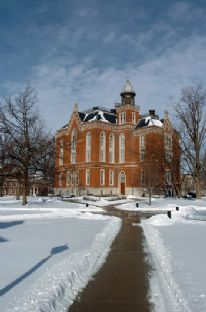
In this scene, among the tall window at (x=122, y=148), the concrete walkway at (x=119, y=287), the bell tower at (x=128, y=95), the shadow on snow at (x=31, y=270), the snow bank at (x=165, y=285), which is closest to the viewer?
the snow bank at (x=165, y=285)

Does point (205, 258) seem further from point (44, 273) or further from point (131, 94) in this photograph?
point (131, 94)

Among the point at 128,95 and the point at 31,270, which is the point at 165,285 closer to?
the point at 31,270

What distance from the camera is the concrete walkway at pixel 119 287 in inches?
250

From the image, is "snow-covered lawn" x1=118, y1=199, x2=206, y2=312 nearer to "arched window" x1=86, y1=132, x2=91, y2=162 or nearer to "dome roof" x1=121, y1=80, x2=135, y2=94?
"arched window" x1=86, y1=132, x2=91, y2=162

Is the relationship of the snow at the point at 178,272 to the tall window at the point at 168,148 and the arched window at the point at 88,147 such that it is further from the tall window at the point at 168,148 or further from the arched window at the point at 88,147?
the arched window at the point at 88,147

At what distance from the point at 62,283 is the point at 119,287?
134 cm

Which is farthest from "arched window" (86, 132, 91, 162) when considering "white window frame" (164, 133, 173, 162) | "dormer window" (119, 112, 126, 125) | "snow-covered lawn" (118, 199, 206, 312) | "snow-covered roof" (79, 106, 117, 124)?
"snow-covered lawn" (118, 199, 206, 312)

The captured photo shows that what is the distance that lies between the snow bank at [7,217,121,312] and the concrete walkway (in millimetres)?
220

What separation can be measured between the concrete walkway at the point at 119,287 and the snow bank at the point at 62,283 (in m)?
0.22

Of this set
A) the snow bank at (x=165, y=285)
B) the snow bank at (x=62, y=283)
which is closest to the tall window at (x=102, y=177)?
the snow bank at (x=165, y=285)

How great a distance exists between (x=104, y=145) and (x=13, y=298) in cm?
6024

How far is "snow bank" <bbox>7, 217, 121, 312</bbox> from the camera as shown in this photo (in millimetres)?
6004

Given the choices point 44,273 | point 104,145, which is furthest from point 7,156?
point 104,145

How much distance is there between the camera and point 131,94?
7050 cm
